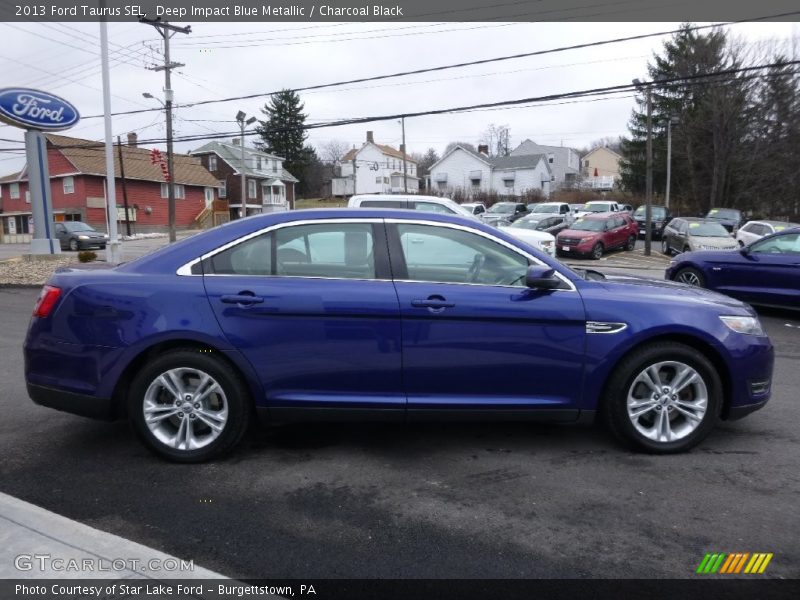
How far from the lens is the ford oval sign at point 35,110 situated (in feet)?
59.5

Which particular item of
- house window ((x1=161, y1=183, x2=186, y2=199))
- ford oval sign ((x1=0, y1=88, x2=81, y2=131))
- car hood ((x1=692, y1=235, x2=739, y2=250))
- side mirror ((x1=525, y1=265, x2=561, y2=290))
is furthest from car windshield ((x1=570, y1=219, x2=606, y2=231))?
house window ((x1=161, y1=183, x2=186, y2=199))

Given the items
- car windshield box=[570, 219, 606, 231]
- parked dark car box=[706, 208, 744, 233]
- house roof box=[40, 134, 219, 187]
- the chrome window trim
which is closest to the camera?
the chrome window trim

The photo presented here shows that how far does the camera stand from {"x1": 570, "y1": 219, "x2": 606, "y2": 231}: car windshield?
22766mm

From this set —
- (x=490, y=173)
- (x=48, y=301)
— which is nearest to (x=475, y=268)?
(x=48, y=301)

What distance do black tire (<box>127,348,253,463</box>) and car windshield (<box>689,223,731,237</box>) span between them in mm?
19691

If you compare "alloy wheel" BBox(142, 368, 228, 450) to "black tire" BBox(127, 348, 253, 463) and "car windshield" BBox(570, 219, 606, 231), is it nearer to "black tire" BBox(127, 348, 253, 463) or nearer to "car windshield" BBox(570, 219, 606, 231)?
"black tire" BBox(127, 348, 253, 463)

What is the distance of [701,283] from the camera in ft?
33.0

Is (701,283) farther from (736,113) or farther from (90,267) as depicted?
(736,113)

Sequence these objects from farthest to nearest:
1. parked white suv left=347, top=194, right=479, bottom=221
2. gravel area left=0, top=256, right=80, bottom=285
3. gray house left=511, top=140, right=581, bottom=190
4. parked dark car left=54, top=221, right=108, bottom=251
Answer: gray house left=511, top=140, right=581, bottom=190, parked dark car left=54, top=221, right=108, bottom=251, gravel area left=0, top=256, right=80, bottom=285, parked white suv left=347, top=194, right=479, bottom=221

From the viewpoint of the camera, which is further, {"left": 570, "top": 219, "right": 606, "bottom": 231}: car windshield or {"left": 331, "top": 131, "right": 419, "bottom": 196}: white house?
{"left": 331, "top": 131, "right": 419, "bottom": 196}: white house

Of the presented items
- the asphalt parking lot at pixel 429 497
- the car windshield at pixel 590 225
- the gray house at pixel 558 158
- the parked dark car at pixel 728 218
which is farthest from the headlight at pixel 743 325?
the gray house at pixel 558 158

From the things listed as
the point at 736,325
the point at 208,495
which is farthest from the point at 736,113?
the point at 208,495

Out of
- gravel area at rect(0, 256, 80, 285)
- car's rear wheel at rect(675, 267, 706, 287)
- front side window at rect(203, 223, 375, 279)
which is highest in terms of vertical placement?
front side window at rect(203, 223, 375, 279)

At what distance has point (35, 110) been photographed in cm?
1869
